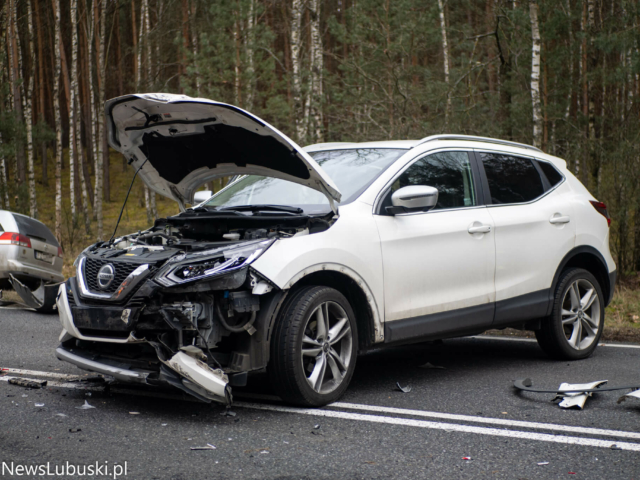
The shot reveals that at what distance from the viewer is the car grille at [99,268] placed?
4.43 metres

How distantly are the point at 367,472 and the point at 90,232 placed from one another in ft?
78.1

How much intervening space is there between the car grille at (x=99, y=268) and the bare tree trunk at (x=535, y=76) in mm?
10356

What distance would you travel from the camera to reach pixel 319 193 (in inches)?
210

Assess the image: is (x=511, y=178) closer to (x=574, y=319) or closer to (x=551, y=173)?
(x=551, y=173)

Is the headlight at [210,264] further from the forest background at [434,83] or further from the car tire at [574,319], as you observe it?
the forest background at [434,83]

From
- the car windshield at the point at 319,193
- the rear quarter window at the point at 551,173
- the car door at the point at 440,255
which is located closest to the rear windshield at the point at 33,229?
the car windshield at the point at 319,193

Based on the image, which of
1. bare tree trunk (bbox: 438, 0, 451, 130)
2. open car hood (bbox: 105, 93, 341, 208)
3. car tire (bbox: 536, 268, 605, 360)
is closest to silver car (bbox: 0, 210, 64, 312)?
open car hood (bbox: 105, 93, 341, 208)

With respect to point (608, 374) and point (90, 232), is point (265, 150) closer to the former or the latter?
point (608, 374)

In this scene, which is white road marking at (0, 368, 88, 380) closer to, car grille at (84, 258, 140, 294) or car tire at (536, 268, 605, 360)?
car grille at (84, 258, 140, 294)

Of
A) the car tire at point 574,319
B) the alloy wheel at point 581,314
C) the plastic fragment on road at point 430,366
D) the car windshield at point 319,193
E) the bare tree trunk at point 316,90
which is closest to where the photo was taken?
the car windshield at point 319,193

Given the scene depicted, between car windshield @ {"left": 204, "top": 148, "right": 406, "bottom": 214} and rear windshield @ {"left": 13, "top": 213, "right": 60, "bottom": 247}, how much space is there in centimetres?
577

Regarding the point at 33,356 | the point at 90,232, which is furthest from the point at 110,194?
the point at 33,356

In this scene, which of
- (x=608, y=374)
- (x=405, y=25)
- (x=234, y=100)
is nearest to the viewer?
(x=608, y=374)

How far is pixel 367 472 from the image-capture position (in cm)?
343
